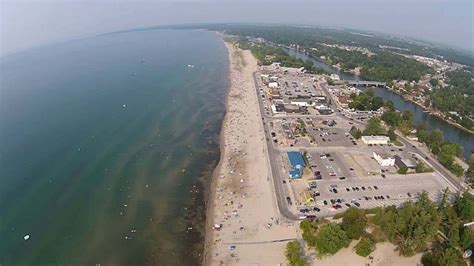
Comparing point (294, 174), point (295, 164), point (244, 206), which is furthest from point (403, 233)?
point (295, 164)

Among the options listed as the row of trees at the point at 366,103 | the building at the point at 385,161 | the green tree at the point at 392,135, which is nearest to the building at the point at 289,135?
the building at the point at 385,161

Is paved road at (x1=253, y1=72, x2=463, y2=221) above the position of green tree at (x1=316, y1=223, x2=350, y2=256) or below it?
below

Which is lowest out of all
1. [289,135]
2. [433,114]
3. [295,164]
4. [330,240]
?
[433,114]

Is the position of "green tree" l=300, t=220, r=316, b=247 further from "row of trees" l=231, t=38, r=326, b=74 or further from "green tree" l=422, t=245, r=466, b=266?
"row of trees" l=231, t=38, r=326, b=74

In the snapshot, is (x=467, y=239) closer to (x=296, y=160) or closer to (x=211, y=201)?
(x=296, y=160)

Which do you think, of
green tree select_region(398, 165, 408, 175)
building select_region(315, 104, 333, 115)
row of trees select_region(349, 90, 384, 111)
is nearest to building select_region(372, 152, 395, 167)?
green tree select_region(398, 165, 408, 175)

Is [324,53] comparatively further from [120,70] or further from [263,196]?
[263,196]

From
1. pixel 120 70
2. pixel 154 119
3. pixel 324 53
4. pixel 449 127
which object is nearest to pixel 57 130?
pixel 154 119

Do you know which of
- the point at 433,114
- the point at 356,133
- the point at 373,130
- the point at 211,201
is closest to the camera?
the point at 211,201
